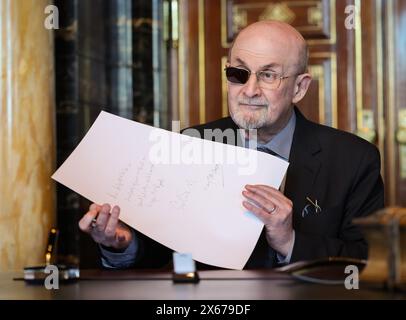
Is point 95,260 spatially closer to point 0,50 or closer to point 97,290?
point 0,50

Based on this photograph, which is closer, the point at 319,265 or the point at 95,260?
the point at 319,265

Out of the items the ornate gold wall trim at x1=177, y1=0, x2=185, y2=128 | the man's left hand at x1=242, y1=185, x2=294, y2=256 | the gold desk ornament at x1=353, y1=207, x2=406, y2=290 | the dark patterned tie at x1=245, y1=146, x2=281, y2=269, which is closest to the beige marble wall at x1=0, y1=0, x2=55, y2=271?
the ornate gold wall trim at x1=177, y1=0, x2=185, y2=128

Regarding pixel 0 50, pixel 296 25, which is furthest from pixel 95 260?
→ pixel 296 25

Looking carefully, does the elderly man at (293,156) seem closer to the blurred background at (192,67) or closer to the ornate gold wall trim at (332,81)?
the blurred background at (192,67)

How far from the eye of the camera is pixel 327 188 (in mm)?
2883

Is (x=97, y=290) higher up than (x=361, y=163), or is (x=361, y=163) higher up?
(x=361, y=163)

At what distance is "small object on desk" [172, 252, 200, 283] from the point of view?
1.81 meters

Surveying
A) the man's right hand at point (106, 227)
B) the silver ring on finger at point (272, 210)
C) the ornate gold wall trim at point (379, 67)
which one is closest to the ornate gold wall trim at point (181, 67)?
the ornate gold wall trim at point (379, 67)

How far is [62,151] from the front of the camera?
4.78 m

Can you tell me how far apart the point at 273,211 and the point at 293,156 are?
742 mm

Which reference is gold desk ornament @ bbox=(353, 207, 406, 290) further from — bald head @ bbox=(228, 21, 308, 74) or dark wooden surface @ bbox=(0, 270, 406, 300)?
bald head @ bbox=(228, 21, 308, 74)

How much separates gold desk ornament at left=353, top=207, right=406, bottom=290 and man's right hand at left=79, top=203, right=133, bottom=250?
81 cm

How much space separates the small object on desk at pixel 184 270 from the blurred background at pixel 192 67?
2.52m
